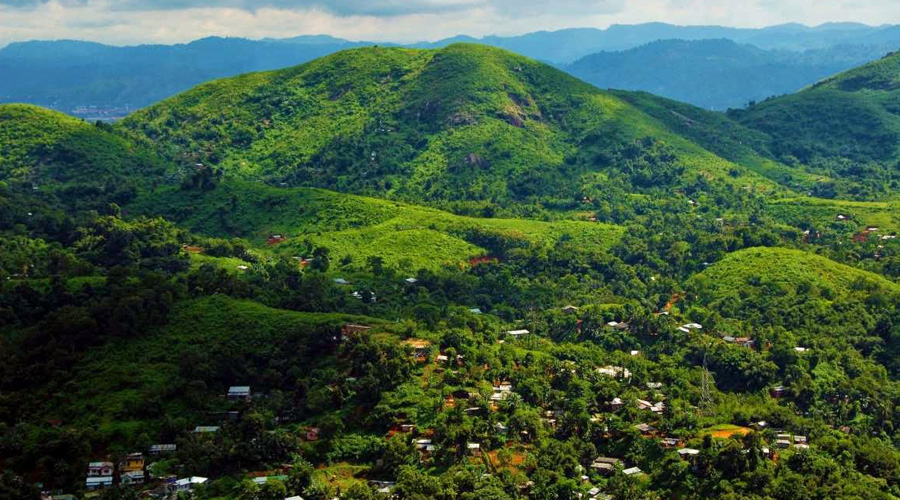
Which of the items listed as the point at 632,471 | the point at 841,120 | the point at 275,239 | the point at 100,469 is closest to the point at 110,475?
the point at 100,469

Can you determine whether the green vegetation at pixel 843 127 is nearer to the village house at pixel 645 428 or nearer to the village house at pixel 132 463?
the village house at pixel 645 428

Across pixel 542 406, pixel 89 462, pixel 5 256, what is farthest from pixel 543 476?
pixel 5 256

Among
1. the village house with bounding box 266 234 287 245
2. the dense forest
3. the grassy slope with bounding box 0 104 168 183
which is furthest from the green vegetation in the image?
the grassy slope with bounding box 0 104 168 183

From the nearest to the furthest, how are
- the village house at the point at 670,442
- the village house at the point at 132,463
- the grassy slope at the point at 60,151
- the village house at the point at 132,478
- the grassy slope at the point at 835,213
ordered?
the village house at the point at 132,478, the village house at the point at 132,463, the village house at the point at 670,442, the grassy slope at the point at 835,213, the grassy slope at the point at 60,151

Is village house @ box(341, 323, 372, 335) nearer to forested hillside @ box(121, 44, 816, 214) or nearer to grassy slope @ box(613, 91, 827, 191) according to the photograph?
forested hillside @ box(121, 44, 816, 214)

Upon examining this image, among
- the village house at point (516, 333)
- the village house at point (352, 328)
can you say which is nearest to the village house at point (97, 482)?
the village house at point (352, 328)

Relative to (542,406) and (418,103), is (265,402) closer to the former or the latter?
(542,406)
